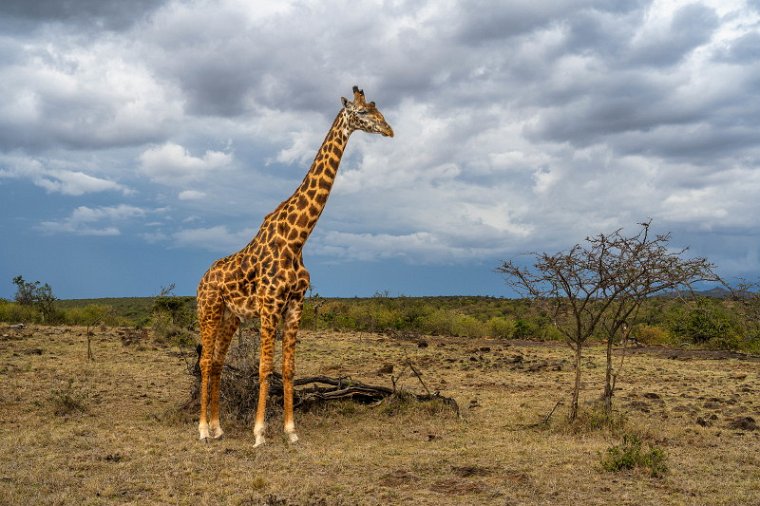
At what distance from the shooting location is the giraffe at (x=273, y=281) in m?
10.3

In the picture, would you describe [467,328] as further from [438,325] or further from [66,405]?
[66,405]

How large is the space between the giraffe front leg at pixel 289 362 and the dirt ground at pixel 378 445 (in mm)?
259

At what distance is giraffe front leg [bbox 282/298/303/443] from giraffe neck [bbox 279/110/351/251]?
3.25ft

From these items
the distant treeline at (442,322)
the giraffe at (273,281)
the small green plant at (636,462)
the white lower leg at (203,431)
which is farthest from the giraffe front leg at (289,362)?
the distant treeline at (442,322)

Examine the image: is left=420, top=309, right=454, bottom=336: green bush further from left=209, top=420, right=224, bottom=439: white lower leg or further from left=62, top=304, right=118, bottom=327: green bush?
left=209, top=420, right=224, bottom=439: white lower leg

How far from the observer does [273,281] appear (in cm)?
1024

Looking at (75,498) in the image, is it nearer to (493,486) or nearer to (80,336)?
(493,486)

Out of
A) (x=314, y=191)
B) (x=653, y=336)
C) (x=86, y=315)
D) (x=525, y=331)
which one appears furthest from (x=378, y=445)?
(x=86, y=315)

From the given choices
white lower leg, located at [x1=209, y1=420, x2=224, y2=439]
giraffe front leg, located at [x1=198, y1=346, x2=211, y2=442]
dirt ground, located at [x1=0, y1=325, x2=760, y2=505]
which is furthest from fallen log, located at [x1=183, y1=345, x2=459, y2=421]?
giraffe front leg, located at [x1=198, y1=346, x2=211, y2=442]

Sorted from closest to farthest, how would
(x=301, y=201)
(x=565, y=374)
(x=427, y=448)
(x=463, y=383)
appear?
(x=427, y=448), (x=301, y=201), (x=463, y=383), (x=565, y=374)

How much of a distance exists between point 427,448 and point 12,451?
19.4 ft

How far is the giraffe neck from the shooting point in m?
10.6

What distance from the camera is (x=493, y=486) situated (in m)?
7.82

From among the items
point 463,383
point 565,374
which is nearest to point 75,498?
point 463,383
